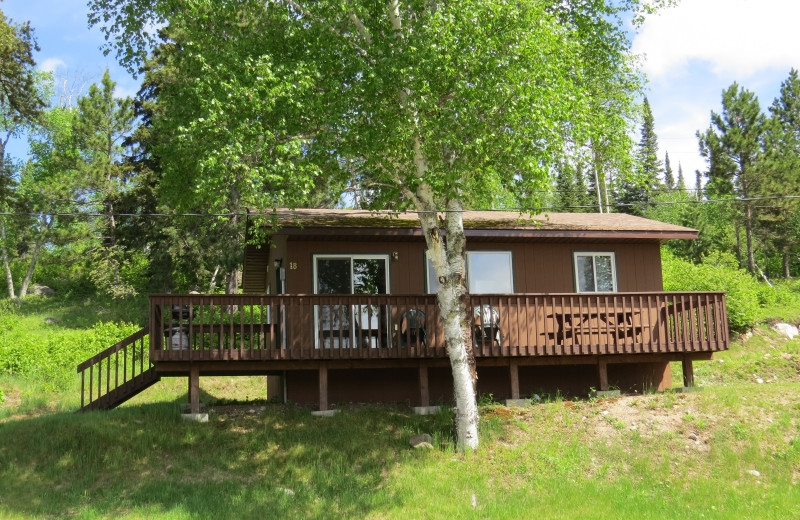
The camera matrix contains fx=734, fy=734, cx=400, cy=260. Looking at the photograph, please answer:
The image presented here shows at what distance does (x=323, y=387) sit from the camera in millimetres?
14367

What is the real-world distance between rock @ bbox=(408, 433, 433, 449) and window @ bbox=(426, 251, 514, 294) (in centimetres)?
489

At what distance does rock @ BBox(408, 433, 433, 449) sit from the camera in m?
12.7

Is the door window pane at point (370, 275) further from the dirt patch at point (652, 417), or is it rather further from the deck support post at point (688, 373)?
the deck support post at point (688, 373)

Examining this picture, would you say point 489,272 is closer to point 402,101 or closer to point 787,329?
point 402,101

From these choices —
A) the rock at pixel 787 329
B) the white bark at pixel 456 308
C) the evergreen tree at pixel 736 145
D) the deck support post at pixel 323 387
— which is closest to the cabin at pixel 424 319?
the deck support post at pixel 323 387

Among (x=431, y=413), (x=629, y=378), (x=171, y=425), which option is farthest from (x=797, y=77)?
(x=171, y=425)

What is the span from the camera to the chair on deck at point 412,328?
14578 millimetres

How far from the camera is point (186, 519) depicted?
33.1ft

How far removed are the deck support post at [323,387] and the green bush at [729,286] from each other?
17.4 metres

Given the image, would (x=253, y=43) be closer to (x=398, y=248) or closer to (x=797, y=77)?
(x=398, y=248)

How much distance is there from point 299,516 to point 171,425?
392 centimetres

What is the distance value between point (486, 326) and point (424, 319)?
4.40ft

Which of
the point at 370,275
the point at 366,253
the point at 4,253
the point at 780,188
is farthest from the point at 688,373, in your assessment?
the point at 4,253

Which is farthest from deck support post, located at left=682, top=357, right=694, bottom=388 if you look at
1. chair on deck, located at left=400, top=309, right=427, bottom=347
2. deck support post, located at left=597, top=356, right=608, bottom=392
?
chair on deck, located at left=400, top=309, right=427, bottom=347
